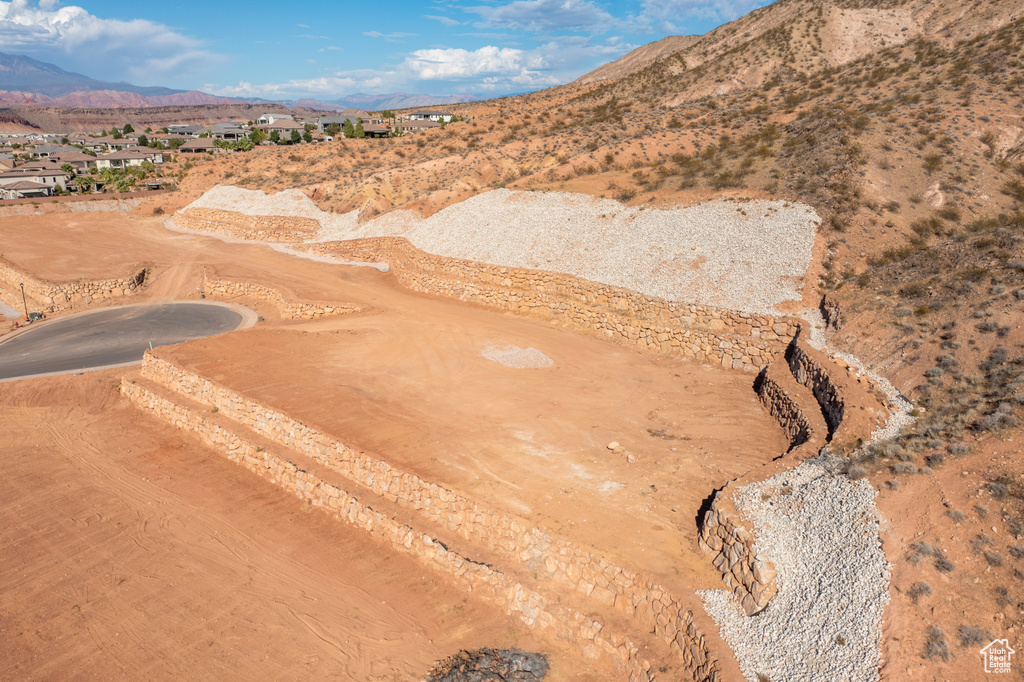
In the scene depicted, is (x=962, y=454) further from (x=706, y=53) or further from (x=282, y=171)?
(x=706, y=53)

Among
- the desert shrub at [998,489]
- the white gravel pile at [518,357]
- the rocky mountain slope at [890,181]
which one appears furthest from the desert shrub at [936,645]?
the white gravel pile at [518,357]

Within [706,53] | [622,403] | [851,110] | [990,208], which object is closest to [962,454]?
[622,403]

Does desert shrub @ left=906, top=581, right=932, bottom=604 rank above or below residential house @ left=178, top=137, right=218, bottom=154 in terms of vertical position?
below

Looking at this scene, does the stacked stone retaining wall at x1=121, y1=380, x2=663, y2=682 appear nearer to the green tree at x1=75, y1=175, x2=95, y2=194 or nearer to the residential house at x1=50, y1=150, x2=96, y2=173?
the green tree at x1=75, y1=175, x2=95, y2=194

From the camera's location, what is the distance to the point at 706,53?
2285 inches

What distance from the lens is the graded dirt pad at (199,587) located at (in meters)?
10.2

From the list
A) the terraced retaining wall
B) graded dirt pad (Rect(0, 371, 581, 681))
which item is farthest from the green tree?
the terraced retaining wall

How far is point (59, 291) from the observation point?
29688 millimetres

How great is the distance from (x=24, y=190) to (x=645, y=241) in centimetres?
6411

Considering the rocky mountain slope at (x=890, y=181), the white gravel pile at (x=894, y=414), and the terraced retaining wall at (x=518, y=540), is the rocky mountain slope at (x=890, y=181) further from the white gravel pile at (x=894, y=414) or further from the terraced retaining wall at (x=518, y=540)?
the terraced retaining wall at (x=518, y=540)

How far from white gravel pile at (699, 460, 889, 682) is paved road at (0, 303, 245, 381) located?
77.1 ft

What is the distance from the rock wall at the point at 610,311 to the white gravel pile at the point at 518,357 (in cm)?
346

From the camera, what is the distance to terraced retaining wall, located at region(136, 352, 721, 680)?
953 cm

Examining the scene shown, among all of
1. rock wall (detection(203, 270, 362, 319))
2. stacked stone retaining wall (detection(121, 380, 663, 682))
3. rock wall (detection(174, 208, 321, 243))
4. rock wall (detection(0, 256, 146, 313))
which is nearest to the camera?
stacked stone retaining wall (detection(121, 380, 663, 682))
